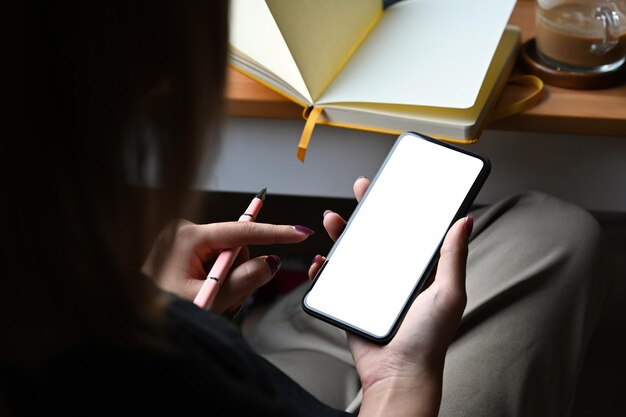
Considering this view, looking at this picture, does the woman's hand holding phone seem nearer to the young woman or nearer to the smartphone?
the smartphone

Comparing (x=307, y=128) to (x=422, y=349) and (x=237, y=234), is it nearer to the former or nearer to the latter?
(x=237, y=234)

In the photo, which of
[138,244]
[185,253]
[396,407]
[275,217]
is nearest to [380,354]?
[396,407]

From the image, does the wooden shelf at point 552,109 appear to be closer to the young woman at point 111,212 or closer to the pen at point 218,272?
the pen at point 218,272

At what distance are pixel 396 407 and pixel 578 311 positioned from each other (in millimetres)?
282

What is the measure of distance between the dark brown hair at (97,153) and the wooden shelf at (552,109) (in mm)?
430

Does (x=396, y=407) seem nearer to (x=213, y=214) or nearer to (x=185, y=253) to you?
(x=185, y=253)

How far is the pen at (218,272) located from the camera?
702 millimetres

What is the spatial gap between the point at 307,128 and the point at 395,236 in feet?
0.54

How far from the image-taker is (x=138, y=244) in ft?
1.34

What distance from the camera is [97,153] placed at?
0.36 m

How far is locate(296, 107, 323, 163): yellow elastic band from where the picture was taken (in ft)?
2.77

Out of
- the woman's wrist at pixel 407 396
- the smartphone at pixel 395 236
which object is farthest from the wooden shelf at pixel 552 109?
the woman's wrist at pixel 407 396

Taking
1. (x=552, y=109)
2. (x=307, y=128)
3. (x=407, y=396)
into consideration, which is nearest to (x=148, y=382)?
(x=407, y=396)

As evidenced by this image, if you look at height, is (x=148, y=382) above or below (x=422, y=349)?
above
